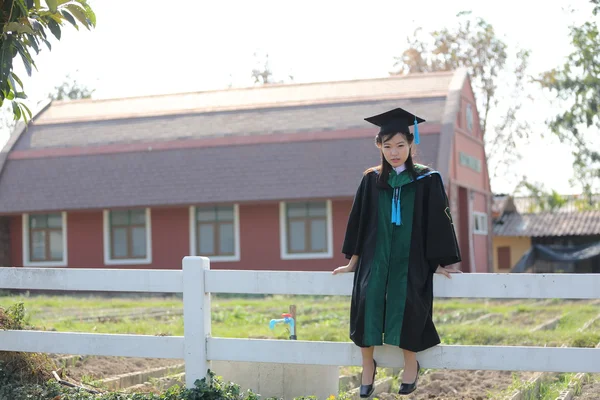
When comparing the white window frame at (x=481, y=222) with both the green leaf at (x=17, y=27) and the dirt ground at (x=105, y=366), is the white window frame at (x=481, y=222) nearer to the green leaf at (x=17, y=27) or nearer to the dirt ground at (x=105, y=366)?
the dirt ground at (x=105, y=366)

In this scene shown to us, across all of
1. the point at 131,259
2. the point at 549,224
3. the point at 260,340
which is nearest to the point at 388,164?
the point at 260,340

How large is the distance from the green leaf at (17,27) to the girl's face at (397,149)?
9.04 feet

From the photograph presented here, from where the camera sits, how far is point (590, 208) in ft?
113

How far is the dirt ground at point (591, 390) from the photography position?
654cm

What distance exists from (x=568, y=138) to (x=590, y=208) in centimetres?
675

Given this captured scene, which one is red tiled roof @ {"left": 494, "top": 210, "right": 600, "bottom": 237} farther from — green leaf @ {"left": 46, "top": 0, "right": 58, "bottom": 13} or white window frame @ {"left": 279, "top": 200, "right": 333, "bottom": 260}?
green leaf @ {"left": 46, "top": 0, "right": 58, "bottom": 13}

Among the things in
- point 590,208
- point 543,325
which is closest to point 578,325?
point 543,325

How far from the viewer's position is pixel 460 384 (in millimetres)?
7840

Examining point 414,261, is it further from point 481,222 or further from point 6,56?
point 481,222

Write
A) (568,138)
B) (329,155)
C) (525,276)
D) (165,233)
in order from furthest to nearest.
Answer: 1. (568,138)
2. (165,233)
3. (329,155)
4. (525,276)

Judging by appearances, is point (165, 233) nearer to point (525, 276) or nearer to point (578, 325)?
point (578, 325)

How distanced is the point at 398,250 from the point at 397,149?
0.60m

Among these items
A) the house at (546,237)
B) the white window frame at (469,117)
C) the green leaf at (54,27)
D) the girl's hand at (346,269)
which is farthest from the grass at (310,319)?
the house at (546,237)

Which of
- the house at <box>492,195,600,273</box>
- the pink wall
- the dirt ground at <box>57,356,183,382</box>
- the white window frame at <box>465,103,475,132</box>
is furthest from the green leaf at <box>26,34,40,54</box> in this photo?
the house at <box>492,195,600,273</box>
